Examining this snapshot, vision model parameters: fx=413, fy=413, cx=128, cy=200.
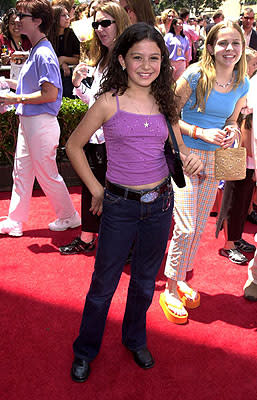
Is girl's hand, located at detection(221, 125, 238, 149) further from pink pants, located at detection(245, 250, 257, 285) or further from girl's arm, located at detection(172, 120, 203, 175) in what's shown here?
pink pants, located at detection(245, 250, 257, 285)

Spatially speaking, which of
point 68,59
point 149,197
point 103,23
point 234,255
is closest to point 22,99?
point 103,23

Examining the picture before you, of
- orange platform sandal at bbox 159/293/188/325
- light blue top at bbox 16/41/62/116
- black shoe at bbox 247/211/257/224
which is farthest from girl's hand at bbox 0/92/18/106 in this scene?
black shoe at bbox 247/211/257/224

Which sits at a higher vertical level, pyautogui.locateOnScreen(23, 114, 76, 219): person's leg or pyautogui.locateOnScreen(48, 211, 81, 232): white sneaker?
pyautogui.locateOnScreen(23, 114, 76, 219): person's leg

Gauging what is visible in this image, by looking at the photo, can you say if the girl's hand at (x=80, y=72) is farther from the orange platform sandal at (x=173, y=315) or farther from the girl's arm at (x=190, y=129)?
the orange platform sandal at (x=173, y=315)

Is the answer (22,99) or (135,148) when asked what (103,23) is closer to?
(22,99)

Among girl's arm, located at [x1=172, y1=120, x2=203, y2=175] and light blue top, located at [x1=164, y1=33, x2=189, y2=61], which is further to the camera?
light blue top, located at [x1=164, y1=33, x2=189, y2=61]

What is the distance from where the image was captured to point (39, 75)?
3.51m

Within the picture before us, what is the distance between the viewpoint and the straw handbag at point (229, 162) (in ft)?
8.89

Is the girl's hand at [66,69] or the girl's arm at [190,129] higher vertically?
the girl's arm at [190,129]

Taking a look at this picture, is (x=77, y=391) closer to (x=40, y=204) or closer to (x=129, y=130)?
(x=129, y=130)

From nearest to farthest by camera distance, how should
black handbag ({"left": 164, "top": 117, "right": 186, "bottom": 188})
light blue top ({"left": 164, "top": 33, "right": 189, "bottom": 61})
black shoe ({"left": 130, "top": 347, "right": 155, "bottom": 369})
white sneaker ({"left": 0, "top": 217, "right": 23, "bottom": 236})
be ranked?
black handbag ({"left": 164, "top": 117, "right": 186, "bottom": 188}) → black shoe ({"left": 130, "top": 347, "right": 155, "bottom": 369}) → white sneaker ({"left": 0, "top": 217, "right": 23, "bottom": 236}) → light blue top ({"left": 164, "top": 33, "right": 189, "bottom": 61})

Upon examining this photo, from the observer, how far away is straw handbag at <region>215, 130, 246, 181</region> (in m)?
2.71

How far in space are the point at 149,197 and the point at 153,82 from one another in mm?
611

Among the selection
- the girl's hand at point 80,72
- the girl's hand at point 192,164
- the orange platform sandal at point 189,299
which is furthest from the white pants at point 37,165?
the girl's hand at point 192,164
